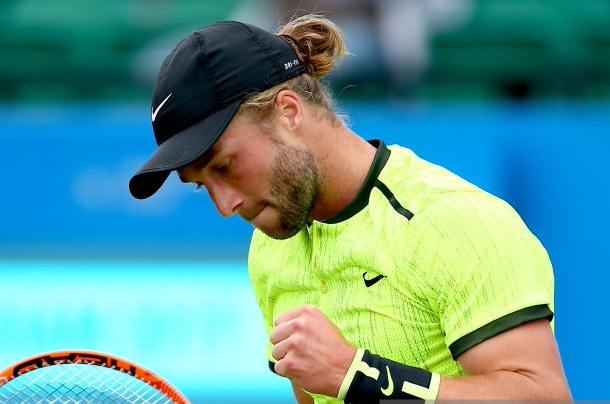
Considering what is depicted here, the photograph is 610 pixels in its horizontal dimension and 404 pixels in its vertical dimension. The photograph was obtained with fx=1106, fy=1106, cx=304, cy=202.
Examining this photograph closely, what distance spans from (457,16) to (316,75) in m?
4.44

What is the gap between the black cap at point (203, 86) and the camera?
8.21 feet

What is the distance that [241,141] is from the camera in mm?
2545

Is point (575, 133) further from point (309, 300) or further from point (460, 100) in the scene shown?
point (309, 300)

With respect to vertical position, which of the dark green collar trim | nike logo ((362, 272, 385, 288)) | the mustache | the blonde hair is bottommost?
nike logo ((362, 272, 385, 288))

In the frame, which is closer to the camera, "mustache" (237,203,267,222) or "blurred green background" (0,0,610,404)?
"mustache" (237,203,267,222)

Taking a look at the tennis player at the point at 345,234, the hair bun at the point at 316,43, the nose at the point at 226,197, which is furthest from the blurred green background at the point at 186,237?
the nose at the point at 226,197

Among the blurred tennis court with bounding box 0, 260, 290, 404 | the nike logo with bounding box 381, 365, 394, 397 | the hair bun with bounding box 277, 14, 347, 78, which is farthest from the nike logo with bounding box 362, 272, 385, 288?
the blurred tennis court with bounding box 0, 260, 290, 404

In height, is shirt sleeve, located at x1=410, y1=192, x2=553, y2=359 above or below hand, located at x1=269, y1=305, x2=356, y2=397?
above

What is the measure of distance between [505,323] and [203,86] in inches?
34.3

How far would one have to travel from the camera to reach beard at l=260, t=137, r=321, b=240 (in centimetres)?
257

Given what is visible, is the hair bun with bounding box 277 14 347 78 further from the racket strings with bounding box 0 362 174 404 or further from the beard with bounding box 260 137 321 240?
the racket strings with bounding box 0 362 174 404

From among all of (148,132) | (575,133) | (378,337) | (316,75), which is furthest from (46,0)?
(378,337)

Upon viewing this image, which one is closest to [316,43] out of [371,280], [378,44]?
[371,280]

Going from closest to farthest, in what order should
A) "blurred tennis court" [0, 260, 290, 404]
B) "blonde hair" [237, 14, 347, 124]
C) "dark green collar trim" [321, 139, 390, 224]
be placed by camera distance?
→ "dark green collar trim" [321, 139, 390, 224]
"blonde hair" [237, 14, 347, 124]
"blurred tennis court" [0, 260, 290, 404]
